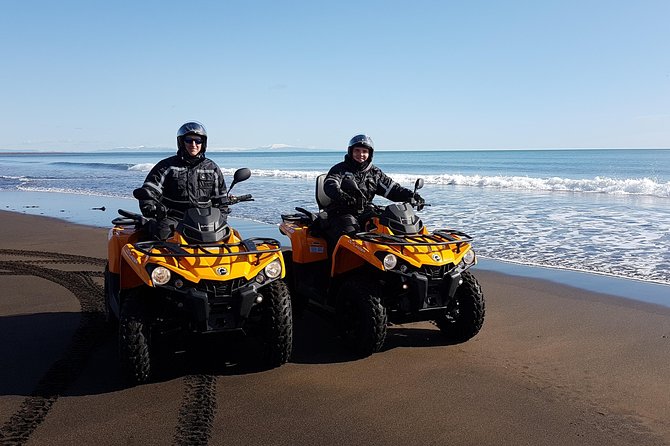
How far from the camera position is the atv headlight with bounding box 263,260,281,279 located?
430cm

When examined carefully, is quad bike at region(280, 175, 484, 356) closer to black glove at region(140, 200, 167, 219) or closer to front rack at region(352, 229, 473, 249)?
front rack at region(352, 229, 473, 249)

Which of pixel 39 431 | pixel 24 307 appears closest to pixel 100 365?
pixel 39 431

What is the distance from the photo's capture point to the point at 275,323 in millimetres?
4293

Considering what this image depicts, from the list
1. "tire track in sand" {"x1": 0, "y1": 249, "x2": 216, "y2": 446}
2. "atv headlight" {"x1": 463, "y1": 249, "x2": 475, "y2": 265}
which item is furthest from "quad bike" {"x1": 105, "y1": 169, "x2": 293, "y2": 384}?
"atv headlight" {"x1": 463, "y1": 249, "x2": 475, "y2": 265}

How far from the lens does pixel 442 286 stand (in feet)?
15.4

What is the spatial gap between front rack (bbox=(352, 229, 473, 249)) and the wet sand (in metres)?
0.92

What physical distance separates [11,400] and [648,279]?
23.0 feet

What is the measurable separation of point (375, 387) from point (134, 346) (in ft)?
5.50

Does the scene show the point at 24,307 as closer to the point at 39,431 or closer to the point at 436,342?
the point at 39,431

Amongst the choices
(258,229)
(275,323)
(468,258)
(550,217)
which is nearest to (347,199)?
(468,258)

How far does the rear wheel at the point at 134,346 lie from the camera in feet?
13.0

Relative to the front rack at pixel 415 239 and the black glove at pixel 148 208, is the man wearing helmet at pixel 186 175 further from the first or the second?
the front rack at pixel 415 239

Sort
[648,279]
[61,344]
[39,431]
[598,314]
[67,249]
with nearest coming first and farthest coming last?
1. [39,431]
2. [61,344]
3. [598,314]
4. [648,279]
5. [67,249]

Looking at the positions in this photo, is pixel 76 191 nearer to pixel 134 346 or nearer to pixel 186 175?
pixel 186 175
